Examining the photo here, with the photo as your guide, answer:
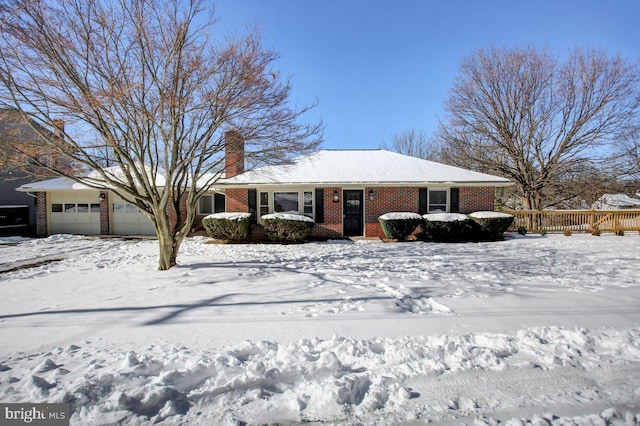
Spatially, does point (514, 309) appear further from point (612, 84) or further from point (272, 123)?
point (612, 84)

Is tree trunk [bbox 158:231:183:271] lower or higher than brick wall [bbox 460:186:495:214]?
lower

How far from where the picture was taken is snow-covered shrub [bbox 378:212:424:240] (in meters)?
11.8

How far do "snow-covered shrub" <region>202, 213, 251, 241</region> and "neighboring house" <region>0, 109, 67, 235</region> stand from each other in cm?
552

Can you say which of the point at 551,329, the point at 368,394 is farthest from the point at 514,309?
the point at 368,394

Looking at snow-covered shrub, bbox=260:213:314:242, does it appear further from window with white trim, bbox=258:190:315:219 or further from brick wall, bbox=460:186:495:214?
brick wall, bbox=460:186:495:214

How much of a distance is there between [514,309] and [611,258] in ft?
21.0

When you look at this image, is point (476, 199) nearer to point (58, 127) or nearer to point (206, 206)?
point (206, 206)

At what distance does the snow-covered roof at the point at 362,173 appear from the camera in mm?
12453

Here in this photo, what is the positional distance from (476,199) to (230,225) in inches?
423

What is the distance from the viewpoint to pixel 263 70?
20.3 feet

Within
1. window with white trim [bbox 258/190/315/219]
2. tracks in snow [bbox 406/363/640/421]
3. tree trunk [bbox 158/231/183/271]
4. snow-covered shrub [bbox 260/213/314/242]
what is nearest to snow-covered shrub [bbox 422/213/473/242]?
snow-covered shrub [bbox 260/213/314/242]

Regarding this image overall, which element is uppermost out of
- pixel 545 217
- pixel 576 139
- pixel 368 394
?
pixel 576 139

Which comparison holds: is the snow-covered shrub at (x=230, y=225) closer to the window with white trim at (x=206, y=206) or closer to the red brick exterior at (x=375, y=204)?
the red brick exterior at (x=375, y=204)

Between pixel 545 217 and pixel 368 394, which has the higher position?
pixel 545 217
